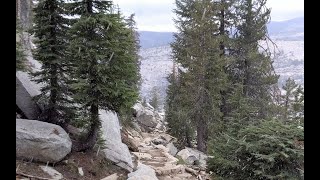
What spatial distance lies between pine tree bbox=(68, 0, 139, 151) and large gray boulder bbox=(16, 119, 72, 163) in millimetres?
1217

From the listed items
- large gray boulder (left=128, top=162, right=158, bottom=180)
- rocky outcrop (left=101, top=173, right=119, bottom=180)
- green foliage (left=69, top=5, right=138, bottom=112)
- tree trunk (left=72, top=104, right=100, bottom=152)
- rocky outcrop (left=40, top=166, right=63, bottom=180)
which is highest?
green foliage (left=69, top=5, right=138, bottom=112)

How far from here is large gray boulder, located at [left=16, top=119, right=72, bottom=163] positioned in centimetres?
818

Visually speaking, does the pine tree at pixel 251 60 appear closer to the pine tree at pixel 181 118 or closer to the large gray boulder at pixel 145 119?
the pine tree at pixel 181 118

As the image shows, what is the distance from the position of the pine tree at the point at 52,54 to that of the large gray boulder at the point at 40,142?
99cm

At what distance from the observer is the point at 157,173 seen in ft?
42.1

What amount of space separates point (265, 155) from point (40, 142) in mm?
6059

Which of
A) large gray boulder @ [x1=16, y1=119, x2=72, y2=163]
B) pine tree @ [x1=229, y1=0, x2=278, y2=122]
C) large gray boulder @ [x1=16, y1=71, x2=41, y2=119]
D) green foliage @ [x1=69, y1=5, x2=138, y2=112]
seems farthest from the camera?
pine tree @ [x1=229, y1=0, x2=278, y2=122]

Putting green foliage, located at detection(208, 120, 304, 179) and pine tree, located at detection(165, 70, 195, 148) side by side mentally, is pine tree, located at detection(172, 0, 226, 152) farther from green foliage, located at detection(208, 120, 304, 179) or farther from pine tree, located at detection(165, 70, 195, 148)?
green foliage, located at detection(208, 120, 304, 179)

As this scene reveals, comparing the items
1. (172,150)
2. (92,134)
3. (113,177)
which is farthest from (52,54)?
(172,150)

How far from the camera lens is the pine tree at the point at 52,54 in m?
9.73

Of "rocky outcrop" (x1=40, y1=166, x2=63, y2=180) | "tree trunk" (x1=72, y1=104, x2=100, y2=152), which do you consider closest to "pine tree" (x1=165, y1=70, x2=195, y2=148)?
"tree trunk" (x1=72, y1=104, x2=100, y2=152)

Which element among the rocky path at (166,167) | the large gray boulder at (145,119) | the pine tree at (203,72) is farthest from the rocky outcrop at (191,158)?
the large gray boulder at (145,119)
